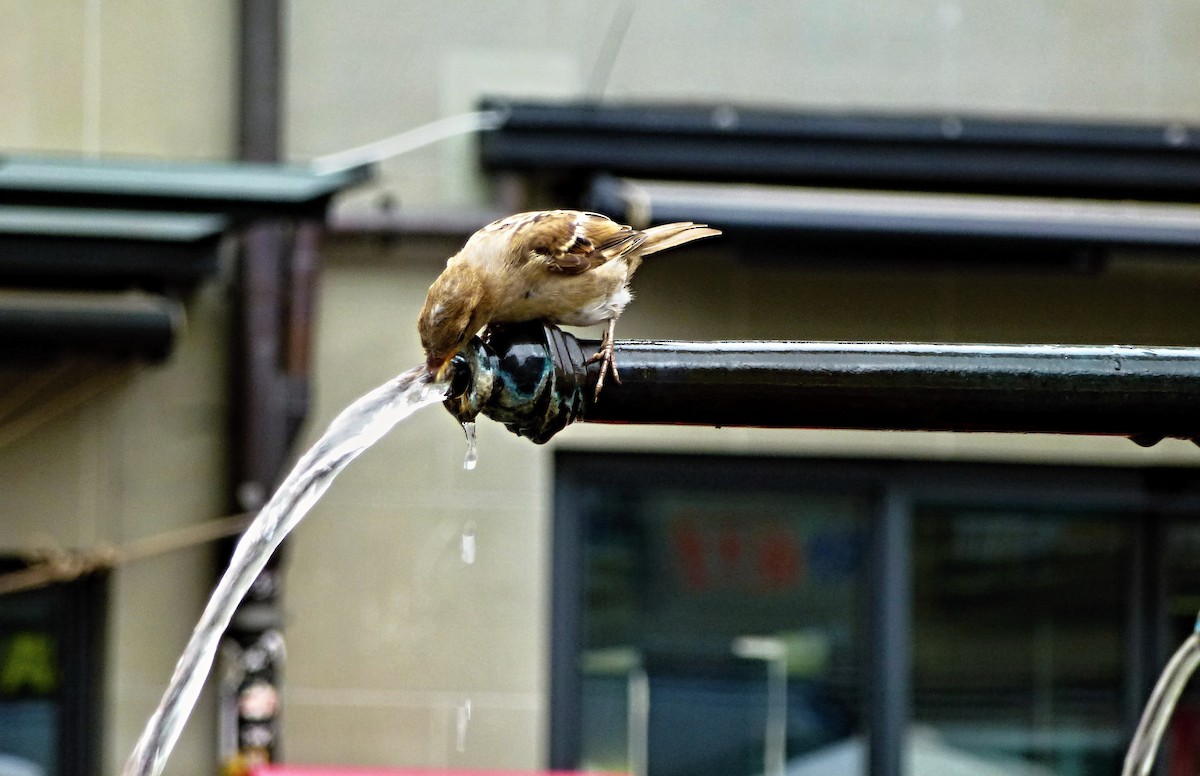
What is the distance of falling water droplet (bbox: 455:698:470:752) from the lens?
638cm

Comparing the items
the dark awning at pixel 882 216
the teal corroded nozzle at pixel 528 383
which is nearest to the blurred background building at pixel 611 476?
the dark awning at pixel 882 216

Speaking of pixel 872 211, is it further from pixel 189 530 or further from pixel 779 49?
pixel 189 530

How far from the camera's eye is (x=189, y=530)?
20.9ft

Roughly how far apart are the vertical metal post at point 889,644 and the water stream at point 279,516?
15.8 ft

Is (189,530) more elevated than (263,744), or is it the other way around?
(189,530)

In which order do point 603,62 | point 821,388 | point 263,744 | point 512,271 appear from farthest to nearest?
1. point 603,62
2. point 263,744
3. point 512,271
4. point 821,388

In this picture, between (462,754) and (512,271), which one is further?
(462,754)

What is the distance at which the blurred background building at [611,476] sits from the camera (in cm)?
638

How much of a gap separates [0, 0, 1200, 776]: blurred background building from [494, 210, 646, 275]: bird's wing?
9.47 feet

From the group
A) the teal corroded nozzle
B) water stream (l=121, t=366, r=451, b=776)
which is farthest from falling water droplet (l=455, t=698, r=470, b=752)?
the teal corroded nozzle

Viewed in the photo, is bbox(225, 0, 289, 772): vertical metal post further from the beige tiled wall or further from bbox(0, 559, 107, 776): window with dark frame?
bbox(0, 559, 107, 776): window with dark frame

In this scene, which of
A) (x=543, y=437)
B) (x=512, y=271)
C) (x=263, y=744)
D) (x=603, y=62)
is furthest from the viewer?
(x=603, y=62)

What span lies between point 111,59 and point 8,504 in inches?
73.1

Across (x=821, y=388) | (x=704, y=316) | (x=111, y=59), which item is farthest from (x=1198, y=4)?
(x=821, y=388)
